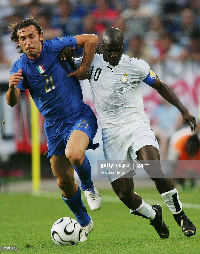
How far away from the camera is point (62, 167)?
795cm

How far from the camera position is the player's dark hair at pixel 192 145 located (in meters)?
14.7

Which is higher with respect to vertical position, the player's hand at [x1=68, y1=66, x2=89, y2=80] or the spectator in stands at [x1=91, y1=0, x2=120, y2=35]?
the spectator in stands at [x1=91, y1=0, x2=120, y2=35]

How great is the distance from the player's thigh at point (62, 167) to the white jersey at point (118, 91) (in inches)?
24.0

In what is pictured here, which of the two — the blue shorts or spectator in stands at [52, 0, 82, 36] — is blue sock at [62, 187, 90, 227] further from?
spectator in stands at [52, 0, 82, 36]

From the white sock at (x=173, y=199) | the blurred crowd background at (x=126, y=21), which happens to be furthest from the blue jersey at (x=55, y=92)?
the blurred crowd background at (x=126, y=21)

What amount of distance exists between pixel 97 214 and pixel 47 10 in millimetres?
7221

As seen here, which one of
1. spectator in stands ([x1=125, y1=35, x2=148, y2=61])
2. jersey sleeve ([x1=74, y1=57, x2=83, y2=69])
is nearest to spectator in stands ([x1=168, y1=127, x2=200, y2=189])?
spectator in stands ([x1=125, y1=35, x2=148, y2=61])

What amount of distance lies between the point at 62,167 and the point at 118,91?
108 cm

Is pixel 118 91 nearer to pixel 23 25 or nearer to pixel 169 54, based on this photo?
pixel 23 25

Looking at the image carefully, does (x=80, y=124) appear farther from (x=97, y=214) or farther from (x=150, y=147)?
(x=97, y=214)

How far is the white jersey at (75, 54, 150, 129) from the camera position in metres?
7.81

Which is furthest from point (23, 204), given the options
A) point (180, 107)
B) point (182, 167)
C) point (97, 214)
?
point (180, 107)

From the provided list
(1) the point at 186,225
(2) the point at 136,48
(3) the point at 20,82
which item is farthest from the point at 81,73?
(2) the point at 136,48

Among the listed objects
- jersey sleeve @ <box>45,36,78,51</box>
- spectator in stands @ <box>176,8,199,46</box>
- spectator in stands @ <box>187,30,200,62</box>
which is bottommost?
jersey sleeve @ <box>45,36,78,51</box>
